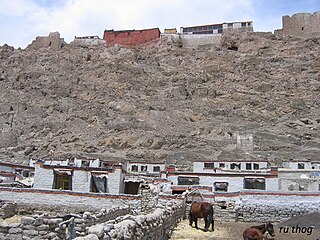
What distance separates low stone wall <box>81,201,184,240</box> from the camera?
5760mm

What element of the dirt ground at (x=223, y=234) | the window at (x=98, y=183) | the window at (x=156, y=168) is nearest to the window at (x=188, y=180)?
the window at (x=98, y=183)

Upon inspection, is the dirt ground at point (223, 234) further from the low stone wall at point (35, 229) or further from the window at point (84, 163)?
the window at point (84, 163)

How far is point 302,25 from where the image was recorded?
80.3 m

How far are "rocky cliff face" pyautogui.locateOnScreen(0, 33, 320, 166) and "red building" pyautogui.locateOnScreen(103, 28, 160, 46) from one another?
279 centimetres

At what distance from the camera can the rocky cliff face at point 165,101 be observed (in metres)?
49.8

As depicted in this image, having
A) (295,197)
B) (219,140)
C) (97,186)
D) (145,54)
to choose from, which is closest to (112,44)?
(145,54)

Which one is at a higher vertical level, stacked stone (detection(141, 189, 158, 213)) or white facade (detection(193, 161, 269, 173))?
white facade (detection(193, 161, 269, 173))

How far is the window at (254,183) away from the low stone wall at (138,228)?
40.0ft

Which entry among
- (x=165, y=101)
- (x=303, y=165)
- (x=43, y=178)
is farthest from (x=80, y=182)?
(x=165, y=101)

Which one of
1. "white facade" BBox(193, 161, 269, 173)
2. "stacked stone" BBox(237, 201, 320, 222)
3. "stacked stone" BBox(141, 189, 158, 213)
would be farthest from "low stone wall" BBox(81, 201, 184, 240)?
"white facade" BBox(193, 161, 269, 173)

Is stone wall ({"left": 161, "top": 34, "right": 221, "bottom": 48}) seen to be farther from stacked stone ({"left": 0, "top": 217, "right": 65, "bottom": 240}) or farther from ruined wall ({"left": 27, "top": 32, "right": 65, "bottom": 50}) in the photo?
stacked stone ({"left": 0, "top": 217, "right": 65, "bottom": 240})

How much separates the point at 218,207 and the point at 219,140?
3627 cm


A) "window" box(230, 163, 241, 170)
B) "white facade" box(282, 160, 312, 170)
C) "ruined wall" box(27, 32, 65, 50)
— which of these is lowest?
"window" box(230, 163, 241, 170)

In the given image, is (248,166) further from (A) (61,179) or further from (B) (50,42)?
(B) (50,42)
